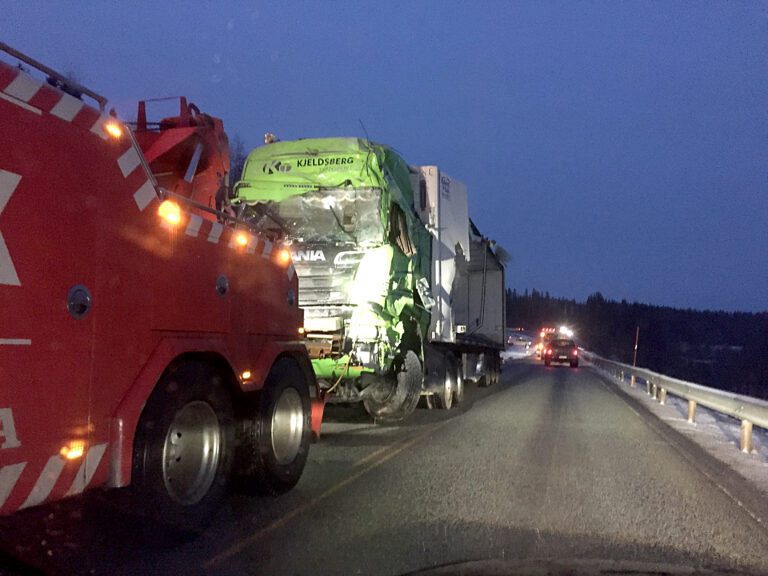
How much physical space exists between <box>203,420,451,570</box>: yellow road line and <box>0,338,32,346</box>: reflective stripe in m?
1.98

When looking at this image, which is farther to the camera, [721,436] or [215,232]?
[721,436]

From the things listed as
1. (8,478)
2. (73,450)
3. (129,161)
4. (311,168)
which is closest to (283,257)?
(129,161)

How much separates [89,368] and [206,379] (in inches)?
50.9

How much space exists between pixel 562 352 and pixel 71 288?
36988 millimetres

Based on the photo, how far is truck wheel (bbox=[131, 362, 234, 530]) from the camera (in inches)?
170

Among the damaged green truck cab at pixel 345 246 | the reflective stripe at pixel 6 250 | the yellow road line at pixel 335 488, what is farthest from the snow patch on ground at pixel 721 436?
the reflective stripe at pixel 6 250

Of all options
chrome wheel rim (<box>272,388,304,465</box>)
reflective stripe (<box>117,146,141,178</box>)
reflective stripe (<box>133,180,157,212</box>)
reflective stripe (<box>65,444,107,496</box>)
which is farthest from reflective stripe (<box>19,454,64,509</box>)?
chrome wheel rim (<box>272,388,304,465</box>)

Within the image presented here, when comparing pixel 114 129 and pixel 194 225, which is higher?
pixel 114 129

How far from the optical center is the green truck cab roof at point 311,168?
33.7 ft

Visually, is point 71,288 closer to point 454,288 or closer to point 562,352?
point 454,288

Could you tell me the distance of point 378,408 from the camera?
11.7 m

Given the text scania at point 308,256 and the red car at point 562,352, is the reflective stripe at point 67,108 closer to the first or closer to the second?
the text scania at point 308,256

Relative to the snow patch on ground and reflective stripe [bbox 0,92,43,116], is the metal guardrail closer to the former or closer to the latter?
the snow patch on ground

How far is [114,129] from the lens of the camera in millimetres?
4078
